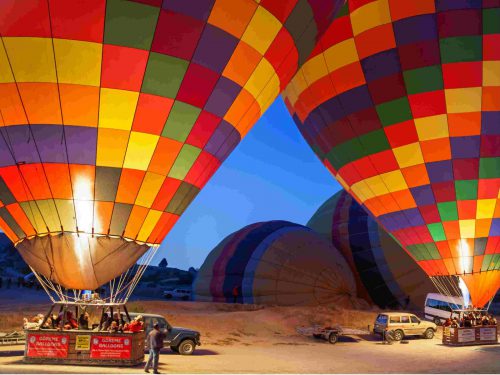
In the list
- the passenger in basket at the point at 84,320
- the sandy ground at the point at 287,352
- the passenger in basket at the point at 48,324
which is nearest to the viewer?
Answer: the passenger in basket at the point at 48,324

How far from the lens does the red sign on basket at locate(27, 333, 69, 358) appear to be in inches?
301

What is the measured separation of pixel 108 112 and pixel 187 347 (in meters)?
5.96

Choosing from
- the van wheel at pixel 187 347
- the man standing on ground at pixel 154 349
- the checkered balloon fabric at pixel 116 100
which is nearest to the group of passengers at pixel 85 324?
the man standing on ground at pixel 154 349

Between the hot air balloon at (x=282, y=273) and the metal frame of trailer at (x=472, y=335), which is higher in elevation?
the hot air balloon at (x=282, y=273)

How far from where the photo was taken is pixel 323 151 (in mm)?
14625

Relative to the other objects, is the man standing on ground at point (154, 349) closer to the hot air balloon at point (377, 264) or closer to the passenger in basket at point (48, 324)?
the passenger in basket at point (48, 324)

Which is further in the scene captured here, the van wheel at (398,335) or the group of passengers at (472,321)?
the van wheel at (398,335)

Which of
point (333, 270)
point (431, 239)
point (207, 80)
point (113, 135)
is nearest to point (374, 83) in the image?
point (431, 239)

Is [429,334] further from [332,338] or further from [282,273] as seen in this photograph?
[282,273]

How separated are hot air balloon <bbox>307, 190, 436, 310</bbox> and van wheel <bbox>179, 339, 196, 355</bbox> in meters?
14.6

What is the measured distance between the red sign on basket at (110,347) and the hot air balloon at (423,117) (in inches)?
335

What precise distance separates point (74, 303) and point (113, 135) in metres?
2.84

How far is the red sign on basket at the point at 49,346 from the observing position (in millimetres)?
7652

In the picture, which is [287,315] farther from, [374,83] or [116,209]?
[116,209]
